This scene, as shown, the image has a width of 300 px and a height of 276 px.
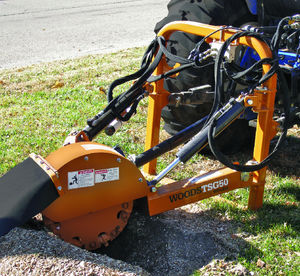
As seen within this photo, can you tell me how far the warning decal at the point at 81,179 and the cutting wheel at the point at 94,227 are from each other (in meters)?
0.21

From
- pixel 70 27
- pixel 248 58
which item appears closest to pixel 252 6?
pixel 248 58

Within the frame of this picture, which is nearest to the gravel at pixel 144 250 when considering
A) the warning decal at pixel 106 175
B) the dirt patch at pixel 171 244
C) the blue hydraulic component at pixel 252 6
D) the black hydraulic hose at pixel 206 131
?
the dirt patch at pixel 171 244

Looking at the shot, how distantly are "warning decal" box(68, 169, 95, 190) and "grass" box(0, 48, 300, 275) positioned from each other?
0.81 metres

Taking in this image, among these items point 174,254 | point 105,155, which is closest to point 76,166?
point 105,155

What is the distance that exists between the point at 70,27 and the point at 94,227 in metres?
8.71

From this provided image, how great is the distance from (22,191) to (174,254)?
0.97 meters

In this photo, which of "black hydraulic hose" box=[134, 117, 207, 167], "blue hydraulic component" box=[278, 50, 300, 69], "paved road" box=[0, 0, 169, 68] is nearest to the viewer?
"black hydraulic hose" box=[134, 117, 207, 167]

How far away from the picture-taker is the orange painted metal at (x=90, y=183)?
103 inches

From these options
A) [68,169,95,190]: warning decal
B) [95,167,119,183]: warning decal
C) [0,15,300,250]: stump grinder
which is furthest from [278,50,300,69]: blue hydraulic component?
[68,169,95,190]: warning decal

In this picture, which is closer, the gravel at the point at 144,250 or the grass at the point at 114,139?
the gravel at the point at 144,250

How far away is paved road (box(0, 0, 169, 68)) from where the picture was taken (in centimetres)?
879

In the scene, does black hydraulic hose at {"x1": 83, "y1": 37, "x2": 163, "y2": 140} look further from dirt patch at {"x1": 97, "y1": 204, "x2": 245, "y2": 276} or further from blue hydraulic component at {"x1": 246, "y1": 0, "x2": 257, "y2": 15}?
blue hydraulic component at {"x1": 246, "y1": 0, "x2": 257, "y2": 15}

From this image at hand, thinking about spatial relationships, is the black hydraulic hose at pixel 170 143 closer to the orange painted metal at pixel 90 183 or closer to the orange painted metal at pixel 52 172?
the orange painted metal at pixel 90 183

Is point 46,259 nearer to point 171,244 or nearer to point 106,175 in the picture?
point 106,175
